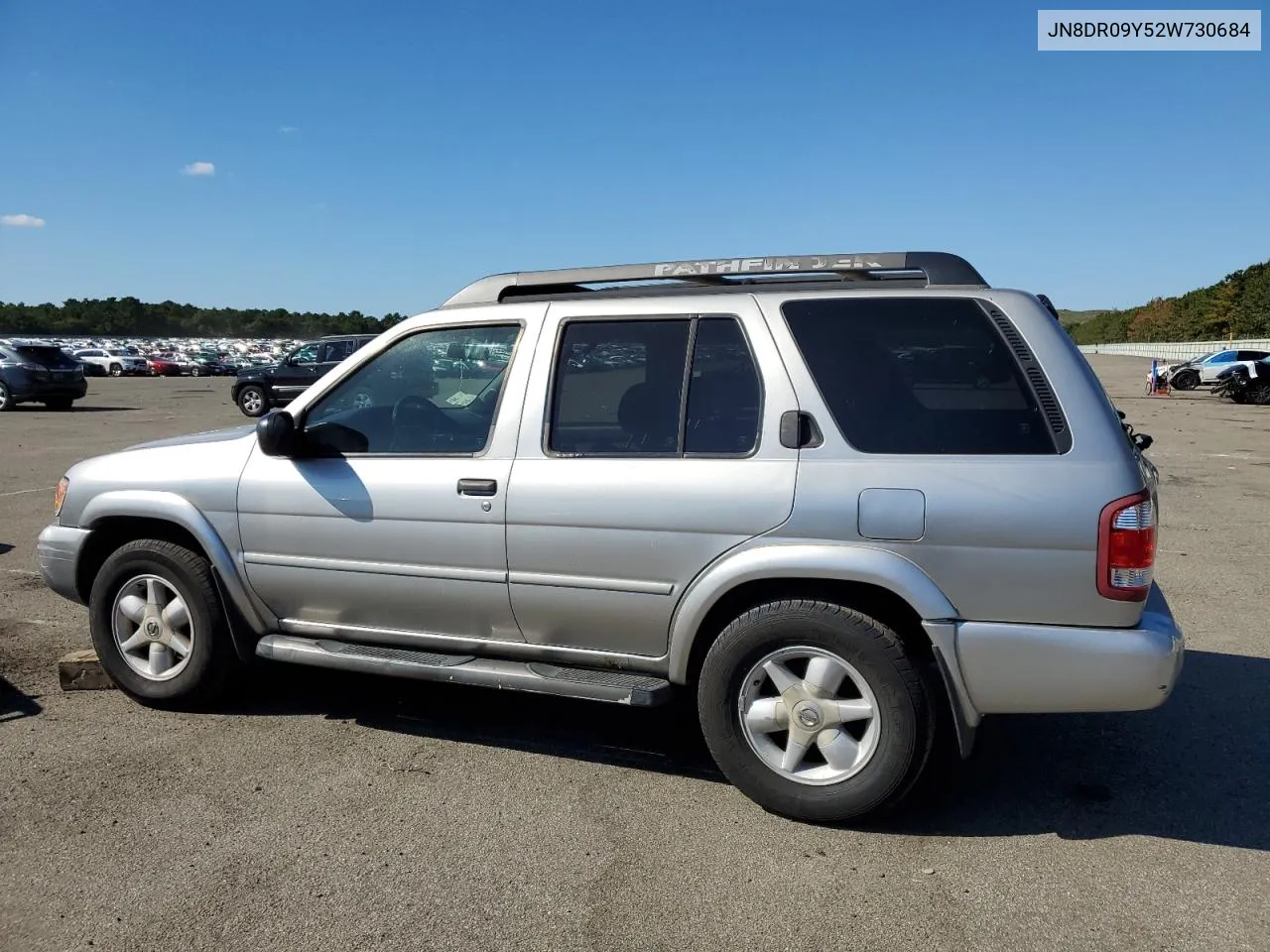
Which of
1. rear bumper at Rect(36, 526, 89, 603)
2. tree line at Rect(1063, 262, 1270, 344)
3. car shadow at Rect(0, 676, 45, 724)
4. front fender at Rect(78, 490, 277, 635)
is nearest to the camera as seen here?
front fender at Rect(78, 490, 277, 635)

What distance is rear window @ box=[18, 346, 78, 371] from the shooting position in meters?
25.0

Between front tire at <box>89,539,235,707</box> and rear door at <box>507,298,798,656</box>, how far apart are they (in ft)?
5.05

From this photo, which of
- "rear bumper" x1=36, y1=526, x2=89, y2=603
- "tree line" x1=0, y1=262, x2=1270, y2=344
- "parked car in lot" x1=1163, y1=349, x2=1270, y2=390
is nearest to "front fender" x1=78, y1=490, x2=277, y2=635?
"rear bumper" x1=36, y1=526, x2=89, y2=603

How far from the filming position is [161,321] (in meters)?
140

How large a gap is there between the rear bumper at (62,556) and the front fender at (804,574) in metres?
2.95

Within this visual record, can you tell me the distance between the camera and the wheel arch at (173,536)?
4.50 m

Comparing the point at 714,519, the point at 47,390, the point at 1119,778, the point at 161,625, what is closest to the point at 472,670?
the point at 714,519

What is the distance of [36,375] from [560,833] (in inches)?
1009

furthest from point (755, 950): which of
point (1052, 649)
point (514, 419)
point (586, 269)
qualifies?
point (586, 269)

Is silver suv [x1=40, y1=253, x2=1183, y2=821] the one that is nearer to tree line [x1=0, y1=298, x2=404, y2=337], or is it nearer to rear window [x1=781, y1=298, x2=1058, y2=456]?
rear window [x1=781, y1=298, x2=1058, y2=456]

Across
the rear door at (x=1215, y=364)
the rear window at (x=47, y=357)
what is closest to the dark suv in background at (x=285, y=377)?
the rear window at (x=47, y=357)

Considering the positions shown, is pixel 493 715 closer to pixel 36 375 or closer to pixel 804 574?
pixel 804 574

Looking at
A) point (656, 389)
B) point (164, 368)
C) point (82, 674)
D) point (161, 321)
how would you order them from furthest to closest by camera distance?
1. point (161, 321)
2. point (164, 368)
3. point (82, 674)
4. point (656, 389)

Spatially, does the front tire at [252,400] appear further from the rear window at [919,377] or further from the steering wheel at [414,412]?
the rear window at [919,377]
